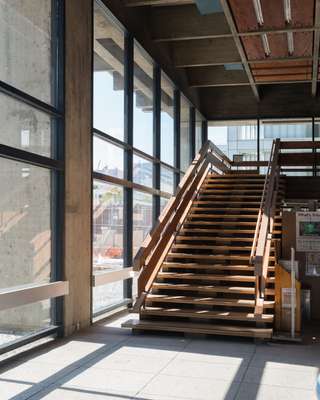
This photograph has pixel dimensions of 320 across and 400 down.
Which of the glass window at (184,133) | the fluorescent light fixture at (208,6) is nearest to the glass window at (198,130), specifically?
the glass window at (184,133)

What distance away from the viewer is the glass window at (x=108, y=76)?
27.5ft

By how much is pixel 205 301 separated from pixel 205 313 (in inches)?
10.7

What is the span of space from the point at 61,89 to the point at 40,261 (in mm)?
2186

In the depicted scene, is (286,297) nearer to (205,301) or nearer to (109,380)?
(205,301)

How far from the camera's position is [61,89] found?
22.9 ft

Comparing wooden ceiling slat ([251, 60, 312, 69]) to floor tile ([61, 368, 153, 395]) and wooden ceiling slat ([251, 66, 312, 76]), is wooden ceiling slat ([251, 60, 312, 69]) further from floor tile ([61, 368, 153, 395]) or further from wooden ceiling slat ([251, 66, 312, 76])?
floor tile ([61, 368, 153, 395])

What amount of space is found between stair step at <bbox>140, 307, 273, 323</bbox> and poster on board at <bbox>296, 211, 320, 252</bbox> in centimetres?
158

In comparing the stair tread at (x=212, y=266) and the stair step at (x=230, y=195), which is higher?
the stair step at (x=230, y=195)

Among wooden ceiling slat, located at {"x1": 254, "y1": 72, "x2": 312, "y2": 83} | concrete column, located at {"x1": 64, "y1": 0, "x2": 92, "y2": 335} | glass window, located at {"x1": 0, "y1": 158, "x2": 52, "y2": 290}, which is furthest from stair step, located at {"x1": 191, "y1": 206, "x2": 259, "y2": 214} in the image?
glass window, located at {"x1": 0, "y1": 158, "x2": 52, "y2": 290}

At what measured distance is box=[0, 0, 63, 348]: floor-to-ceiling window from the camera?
5863mm

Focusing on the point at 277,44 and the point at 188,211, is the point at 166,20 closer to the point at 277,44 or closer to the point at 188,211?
the point at 277,44

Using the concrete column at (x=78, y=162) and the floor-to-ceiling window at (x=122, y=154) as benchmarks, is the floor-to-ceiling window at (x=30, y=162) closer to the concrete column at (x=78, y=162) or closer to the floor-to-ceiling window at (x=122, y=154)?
the concrete column at (x=78, y=162)

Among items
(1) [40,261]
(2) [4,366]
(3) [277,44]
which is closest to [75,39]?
(1) [40,261]

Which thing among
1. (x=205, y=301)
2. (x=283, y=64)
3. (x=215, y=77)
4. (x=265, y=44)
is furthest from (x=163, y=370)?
(x=215, y=77)
